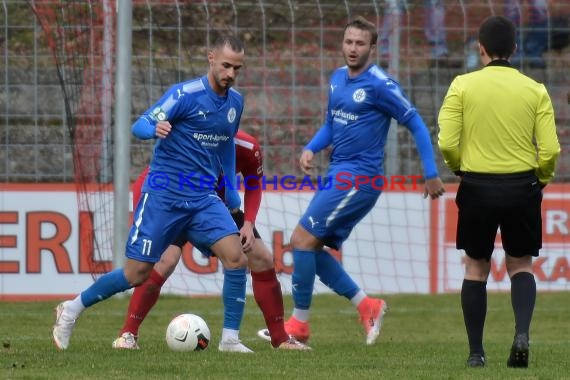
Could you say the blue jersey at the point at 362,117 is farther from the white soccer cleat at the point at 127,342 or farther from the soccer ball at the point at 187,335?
the white soccer cleat at the point at 127,342

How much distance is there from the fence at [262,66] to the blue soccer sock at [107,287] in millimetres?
5517

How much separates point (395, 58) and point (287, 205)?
1846 mm

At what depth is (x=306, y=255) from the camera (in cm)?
895

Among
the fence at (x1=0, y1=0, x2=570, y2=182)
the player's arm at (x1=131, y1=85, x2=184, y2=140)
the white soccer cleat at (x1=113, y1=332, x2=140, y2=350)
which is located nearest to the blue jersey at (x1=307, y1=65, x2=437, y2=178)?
the player's arm at (x1=131, y1=85, x2=184, y2=140)

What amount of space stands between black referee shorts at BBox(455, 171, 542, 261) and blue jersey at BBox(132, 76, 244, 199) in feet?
5.24

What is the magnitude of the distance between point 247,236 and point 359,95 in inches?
57.3

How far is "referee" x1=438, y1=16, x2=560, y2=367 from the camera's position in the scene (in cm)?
671

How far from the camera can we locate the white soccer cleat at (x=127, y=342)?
8117 mm

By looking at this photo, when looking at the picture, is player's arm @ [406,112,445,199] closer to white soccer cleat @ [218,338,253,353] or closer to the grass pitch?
the grass pitch

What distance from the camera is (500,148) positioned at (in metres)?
6.72

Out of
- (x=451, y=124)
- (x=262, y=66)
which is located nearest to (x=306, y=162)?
(x=451, y=124)

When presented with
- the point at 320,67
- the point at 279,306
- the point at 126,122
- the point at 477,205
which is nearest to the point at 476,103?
the point at 477,205

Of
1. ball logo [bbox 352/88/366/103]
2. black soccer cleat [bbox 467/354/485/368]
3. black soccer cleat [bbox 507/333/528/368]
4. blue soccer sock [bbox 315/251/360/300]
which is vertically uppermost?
ball logo [bbox 352/88/366/103]

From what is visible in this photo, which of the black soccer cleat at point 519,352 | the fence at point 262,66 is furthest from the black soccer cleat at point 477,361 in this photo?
the fence at point 262,66
